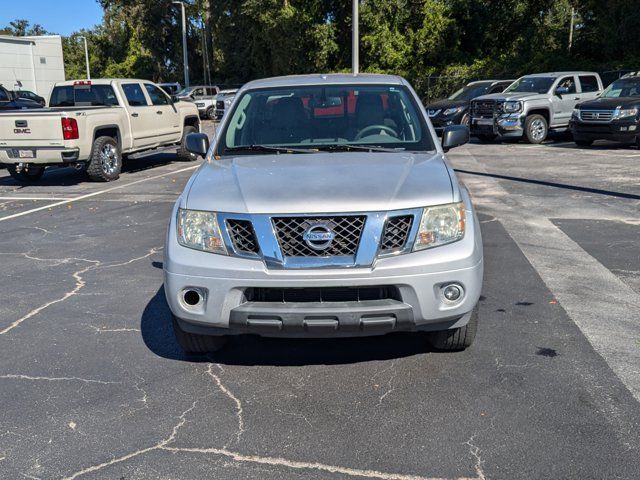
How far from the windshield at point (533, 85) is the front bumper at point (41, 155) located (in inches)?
488

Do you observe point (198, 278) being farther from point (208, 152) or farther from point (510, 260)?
point (510, 260)

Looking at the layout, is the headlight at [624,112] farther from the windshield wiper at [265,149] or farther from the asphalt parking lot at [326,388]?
the windshield wiper at [265,149]

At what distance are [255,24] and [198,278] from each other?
40899 millimetres

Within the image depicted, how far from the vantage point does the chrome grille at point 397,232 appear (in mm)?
3727

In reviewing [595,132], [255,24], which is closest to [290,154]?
[595,132]

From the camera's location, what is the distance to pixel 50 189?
12.3 m

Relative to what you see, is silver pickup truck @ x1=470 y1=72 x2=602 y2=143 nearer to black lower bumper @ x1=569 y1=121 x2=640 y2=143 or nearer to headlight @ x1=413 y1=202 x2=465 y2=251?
black lower bumper @ x1=569 y1=121 x2=640 y2=143

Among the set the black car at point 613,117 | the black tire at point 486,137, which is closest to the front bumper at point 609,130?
the black car at point 613,117

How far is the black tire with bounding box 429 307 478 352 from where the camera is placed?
425cm

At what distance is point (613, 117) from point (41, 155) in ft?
40.8

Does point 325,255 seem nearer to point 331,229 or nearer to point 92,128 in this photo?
point 331,229

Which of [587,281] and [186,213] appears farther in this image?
[587,281]

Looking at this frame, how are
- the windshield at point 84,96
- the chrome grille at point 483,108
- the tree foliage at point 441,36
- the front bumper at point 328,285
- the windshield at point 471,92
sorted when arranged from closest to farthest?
1. the front bumper at point 328,285
2. the windshield at point 84,96
3. the chrome grille at point 483,108
4. the windshield at point 471,92
5. the tree foliage at point 441,36

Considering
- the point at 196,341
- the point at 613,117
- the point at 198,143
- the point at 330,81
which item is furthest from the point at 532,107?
the point at 196,341
